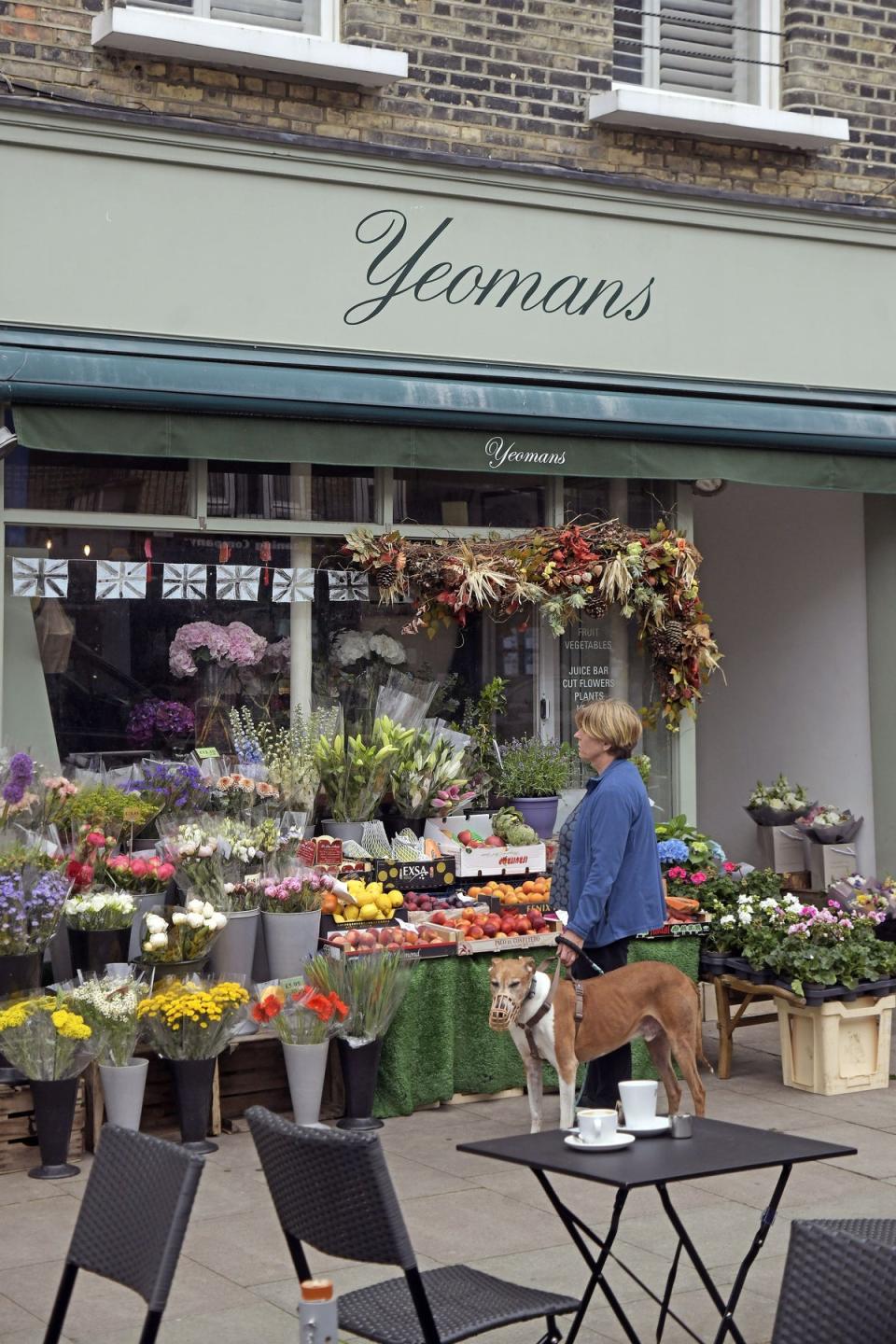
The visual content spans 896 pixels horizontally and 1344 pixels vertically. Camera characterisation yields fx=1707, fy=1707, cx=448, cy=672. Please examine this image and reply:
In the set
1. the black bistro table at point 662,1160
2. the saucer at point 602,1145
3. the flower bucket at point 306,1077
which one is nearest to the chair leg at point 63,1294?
the black bistro table at point 662,1160

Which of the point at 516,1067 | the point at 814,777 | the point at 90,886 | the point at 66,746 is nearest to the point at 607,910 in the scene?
the point at 516,1067

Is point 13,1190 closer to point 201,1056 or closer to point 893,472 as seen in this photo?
point 201,1056

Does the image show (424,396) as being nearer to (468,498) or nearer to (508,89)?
(468,498)

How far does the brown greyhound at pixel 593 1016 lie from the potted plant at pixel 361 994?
0.69 meters

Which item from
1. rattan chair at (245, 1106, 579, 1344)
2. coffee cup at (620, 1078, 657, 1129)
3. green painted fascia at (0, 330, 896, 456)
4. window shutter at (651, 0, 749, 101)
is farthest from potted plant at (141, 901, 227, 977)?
window shutter at (651, 0, 749, 101)

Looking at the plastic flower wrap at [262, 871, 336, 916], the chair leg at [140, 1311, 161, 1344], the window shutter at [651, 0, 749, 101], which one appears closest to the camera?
the chair leg at [140, 1311, 161, 1344]

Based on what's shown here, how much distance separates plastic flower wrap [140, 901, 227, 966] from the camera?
731cm

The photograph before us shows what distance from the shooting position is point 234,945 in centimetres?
766

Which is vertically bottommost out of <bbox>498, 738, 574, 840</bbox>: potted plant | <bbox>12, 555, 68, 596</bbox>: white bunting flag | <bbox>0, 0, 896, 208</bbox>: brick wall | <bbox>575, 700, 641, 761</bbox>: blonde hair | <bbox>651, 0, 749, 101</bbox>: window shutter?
<bbox>498, 738, 574, 840</bbox>: potted plant

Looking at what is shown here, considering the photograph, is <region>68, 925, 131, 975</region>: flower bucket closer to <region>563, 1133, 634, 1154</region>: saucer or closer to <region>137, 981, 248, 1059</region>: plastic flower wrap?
<region>137, 981, 248, 1059</region>: plastic flower wrap

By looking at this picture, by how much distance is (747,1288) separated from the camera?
543cm

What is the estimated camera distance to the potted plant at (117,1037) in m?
6.88

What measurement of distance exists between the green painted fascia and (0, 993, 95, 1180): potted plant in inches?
124

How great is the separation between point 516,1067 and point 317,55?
5.43 meters
